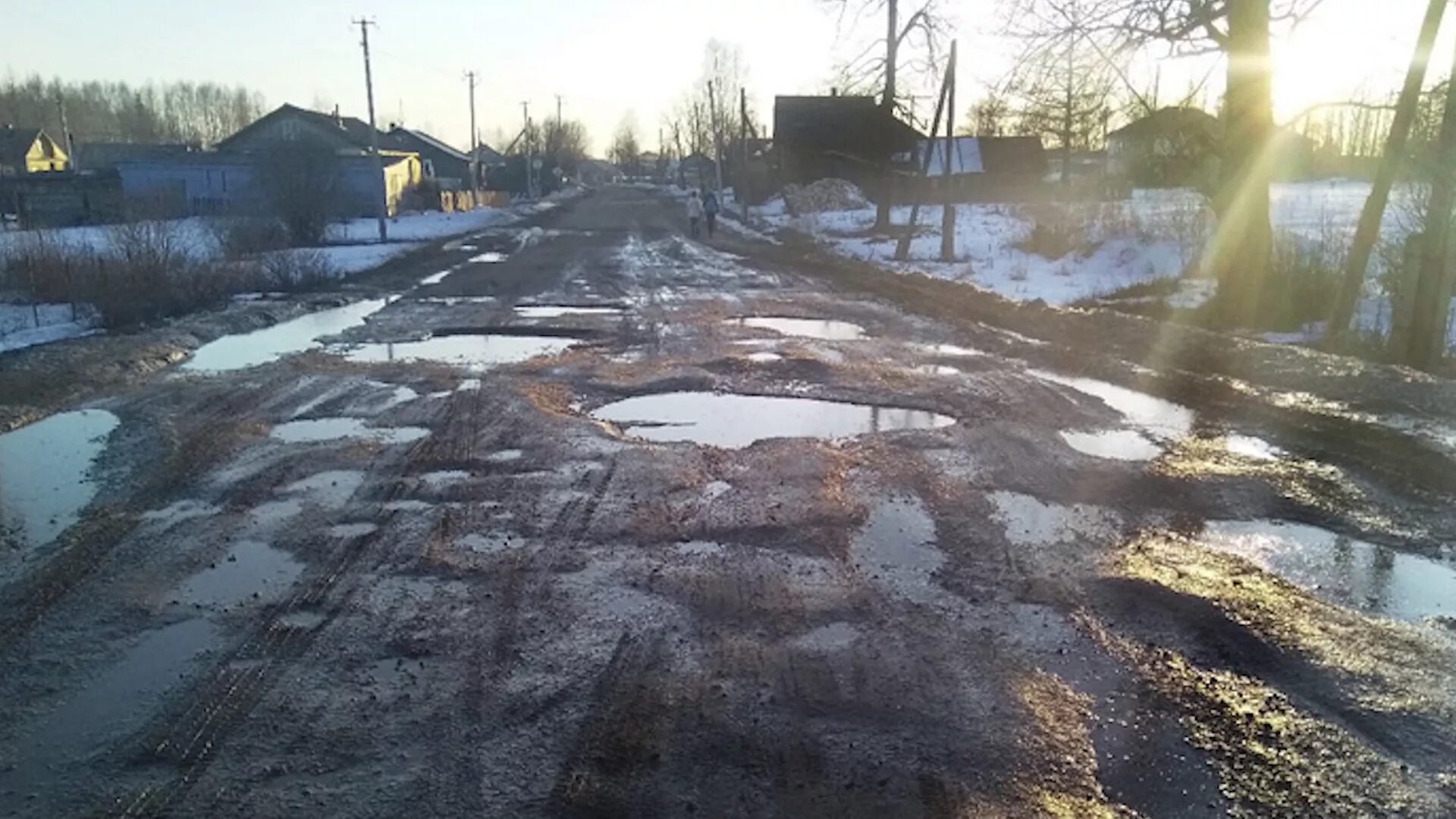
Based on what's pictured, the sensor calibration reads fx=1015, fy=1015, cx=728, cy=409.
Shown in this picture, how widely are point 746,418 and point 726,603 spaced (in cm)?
421

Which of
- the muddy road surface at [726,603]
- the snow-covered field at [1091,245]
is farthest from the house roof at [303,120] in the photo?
the muddy road surface at [726,603]

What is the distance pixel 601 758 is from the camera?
3.76 m

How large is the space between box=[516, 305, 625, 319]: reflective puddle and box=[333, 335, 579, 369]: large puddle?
2064mm

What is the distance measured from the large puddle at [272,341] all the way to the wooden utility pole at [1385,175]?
530 inches

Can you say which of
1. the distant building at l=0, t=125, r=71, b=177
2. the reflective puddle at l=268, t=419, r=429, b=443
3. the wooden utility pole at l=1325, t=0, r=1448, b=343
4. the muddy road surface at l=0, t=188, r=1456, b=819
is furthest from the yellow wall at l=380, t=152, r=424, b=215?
the muddy road surface at l=0, t=188, r=1456, b=819

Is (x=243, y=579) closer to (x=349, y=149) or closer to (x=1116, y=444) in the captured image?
(x=1116, y=444)

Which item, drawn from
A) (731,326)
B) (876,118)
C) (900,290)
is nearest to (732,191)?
(876,118)

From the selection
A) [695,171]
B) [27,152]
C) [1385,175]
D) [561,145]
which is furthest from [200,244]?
[561,145]

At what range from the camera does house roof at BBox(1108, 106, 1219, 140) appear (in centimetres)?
1656

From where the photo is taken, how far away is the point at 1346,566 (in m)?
5.72

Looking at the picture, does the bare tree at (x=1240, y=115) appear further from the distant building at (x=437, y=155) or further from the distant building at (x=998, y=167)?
the distant building at (x=437, y=155)

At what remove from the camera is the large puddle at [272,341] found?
1232 centimetres

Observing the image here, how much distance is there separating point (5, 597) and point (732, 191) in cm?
7462

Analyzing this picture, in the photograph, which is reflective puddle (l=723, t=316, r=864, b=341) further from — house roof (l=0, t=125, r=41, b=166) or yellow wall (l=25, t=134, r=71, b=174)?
yellow wall (l=25, t=134, r=71, b=174)
